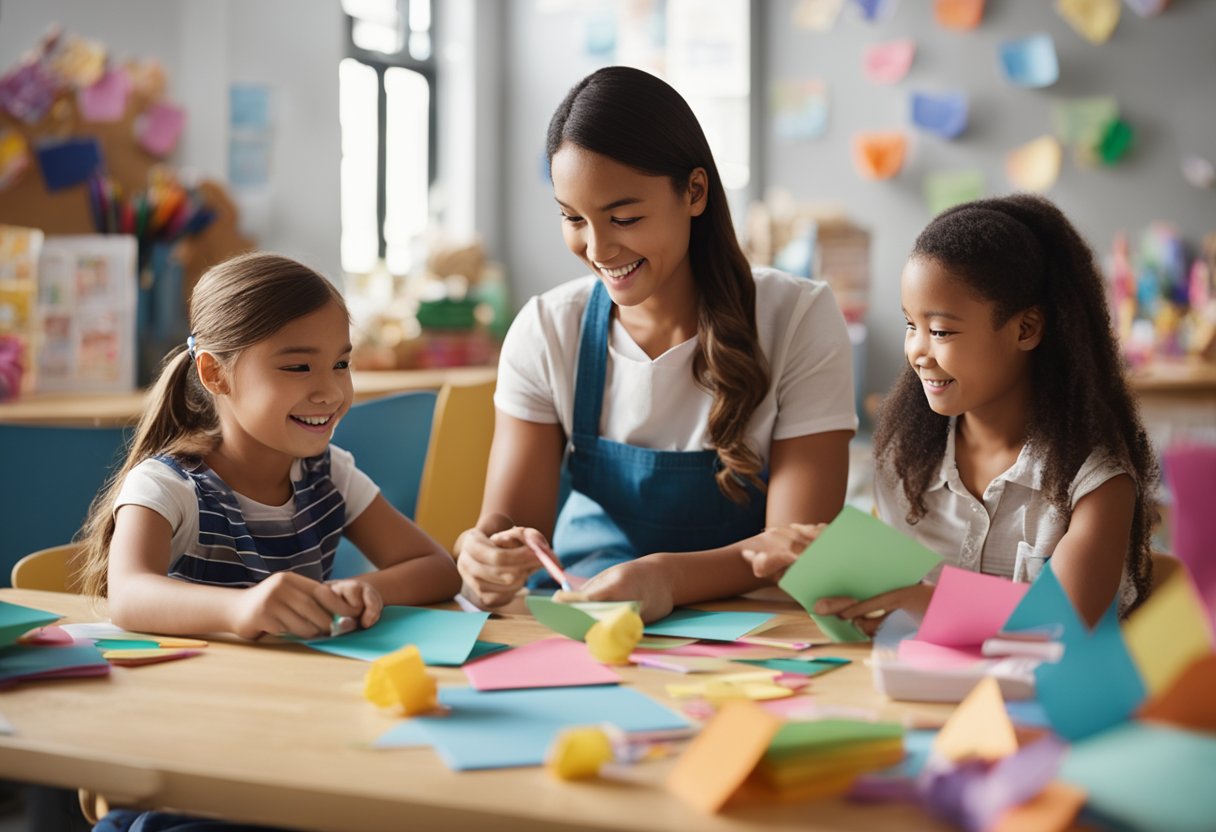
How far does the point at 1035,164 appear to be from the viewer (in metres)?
4.59

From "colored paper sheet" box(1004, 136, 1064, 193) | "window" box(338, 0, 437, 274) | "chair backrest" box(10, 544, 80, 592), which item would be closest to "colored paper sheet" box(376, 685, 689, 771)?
"chair backrest" box(10, 544, 80, 592)

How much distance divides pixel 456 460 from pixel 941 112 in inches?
130

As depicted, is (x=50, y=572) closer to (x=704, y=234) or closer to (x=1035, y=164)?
(x=704, y=234)

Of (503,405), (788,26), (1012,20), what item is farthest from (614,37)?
(503,405)

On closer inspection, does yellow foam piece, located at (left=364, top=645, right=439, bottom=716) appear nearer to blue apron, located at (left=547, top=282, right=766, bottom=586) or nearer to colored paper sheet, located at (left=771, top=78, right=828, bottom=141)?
blue apron, located at (left=547, top=282, right=766, bottom=586)

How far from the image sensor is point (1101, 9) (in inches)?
175

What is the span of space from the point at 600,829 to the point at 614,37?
4.84 metres

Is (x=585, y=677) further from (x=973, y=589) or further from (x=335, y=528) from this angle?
(x=335, y=528)

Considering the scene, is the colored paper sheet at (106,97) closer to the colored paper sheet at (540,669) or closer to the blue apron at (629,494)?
the blue apron at (629,494)

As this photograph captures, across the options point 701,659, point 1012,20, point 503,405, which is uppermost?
point 1012,20

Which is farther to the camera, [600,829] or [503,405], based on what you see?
[503,405]

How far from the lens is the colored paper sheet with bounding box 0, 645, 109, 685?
0.91 meters

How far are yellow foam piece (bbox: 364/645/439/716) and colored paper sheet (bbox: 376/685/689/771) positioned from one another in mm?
14

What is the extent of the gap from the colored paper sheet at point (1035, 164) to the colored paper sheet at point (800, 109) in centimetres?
76
